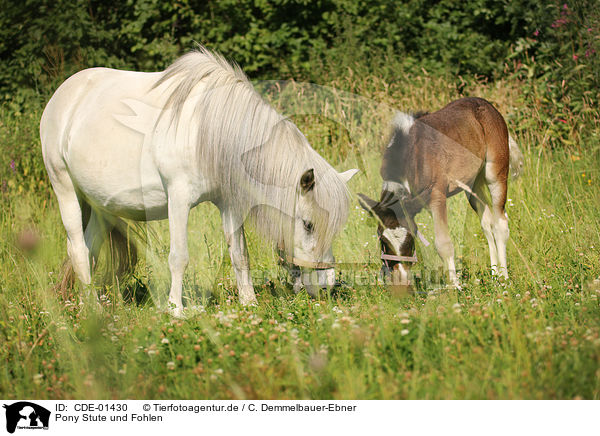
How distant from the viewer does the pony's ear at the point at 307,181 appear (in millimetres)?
3562

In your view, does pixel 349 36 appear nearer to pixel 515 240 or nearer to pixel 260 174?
pixel 515 240

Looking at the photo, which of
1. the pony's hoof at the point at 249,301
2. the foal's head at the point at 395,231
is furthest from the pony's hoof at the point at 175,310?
the foal's head at the point at 395,231

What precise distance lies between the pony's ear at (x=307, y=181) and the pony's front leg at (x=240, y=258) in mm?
726

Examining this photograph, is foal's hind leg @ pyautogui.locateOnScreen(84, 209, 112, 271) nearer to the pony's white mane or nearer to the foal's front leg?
the pony's white mane

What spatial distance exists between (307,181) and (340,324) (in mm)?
967

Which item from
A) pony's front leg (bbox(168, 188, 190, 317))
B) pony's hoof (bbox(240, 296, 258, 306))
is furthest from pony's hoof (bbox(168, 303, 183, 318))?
pony's hoof (bbox(240, 296, 258, 306))

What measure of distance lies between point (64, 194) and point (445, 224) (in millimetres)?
3100

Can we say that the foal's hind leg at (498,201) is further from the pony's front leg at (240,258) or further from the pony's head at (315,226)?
the pony's front leg at (240,258)

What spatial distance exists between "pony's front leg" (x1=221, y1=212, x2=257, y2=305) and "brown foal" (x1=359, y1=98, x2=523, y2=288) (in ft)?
3.30

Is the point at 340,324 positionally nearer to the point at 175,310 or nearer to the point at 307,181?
the point at 307,181

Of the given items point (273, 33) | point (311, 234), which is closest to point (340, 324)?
point (311, 234)

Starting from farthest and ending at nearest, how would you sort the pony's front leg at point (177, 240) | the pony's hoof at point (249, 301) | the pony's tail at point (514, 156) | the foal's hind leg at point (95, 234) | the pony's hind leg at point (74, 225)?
the pony's tail at point (514, 156) < the foal's hind leg at point (95, 234) < the pony's hind leg at point (74, 225) < the pony's hoof at point (249, 301) < the pony's front leg at point (177, 240)

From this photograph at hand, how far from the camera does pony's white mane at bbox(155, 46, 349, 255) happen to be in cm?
368
